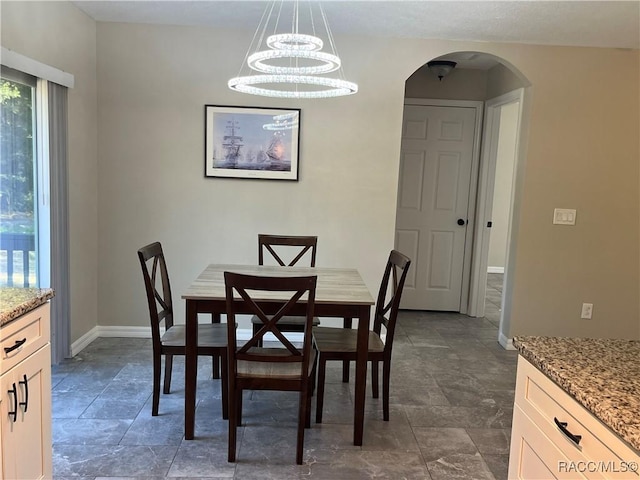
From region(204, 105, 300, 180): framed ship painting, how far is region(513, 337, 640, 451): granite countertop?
2.50m


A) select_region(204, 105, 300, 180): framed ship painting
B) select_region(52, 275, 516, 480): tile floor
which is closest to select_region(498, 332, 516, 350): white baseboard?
select_region(52, 275, 516, 480): tile floor

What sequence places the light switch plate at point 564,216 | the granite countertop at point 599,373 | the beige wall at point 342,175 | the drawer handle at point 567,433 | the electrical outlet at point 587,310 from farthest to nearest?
the electrical outlet at point 587,310 → the light switch plate at point 564,216 → the beige wall at point 342,175 → the drawer handle at point 567,433 → the granite countertop at point 599,373

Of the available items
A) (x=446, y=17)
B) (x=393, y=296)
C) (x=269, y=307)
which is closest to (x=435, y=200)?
(x=446, y=17)

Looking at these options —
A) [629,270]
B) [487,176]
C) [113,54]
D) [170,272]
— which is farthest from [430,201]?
[113,54]

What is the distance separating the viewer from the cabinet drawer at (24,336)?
1489mm

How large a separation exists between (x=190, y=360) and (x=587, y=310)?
3.16 metres

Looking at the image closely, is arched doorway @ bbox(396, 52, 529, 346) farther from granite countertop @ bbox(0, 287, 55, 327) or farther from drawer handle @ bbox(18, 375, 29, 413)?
drawer handle @ bbox(18, 375, 29, 413)

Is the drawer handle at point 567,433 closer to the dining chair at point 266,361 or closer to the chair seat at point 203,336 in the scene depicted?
the dining chair at point 266,361

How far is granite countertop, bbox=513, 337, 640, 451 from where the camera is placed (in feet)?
3.43

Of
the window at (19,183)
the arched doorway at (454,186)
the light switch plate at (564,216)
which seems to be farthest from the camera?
the arched doorway at (454,186)

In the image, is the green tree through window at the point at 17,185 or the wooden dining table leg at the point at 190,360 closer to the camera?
→ the wooden dining table leg at the point at 190,360

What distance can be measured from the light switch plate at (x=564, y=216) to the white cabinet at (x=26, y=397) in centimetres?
349

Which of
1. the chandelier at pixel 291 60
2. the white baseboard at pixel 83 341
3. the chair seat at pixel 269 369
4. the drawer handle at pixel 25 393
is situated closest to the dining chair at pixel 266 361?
the chair seat at pixel 269 369

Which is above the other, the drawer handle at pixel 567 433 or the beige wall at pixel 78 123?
the beige wall at pixel 78 123
